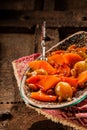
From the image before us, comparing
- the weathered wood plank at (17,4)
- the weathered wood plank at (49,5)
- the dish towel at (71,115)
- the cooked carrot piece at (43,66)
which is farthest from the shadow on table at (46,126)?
the weathered wood plank at (17,4)

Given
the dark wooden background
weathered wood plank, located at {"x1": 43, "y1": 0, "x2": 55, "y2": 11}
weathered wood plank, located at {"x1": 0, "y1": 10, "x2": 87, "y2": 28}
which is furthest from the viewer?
weathered wood plank, located at {"x1": 43, "y1": 0, "x2": 55, "y2": 11}

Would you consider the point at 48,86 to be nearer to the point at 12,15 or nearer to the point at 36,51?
the point at 36,51

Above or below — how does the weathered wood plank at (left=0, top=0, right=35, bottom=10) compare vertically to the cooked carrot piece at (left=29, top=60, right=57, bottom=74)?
above

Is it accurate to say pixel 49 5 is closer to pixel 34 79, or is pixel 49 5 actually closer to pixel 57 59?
pixel 57 59

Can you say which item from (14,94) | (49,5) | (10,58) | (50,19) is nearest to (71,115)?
(14,94)

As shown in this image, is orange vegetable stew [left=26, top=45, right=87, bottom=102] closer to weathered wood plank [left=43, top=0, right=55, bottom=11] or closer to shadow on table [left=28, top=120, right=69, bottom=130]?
shadow on table [left=28, top=120, right=69, bottom=130]

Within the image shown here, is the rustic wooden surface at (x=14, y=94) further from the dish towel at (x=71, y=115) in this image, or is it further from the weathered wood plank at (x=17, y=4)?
the weathered wood plank at (x=17, y=4)

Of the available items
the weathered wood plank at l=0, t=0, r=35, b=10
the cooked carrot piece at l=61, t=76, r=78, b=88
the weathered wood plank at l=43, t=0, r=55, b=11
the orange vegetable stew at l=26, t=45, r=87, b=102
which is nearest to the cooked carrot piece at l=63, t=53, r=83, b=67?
the orange vegetable stew at l=26, t=45, r=87, b=102
